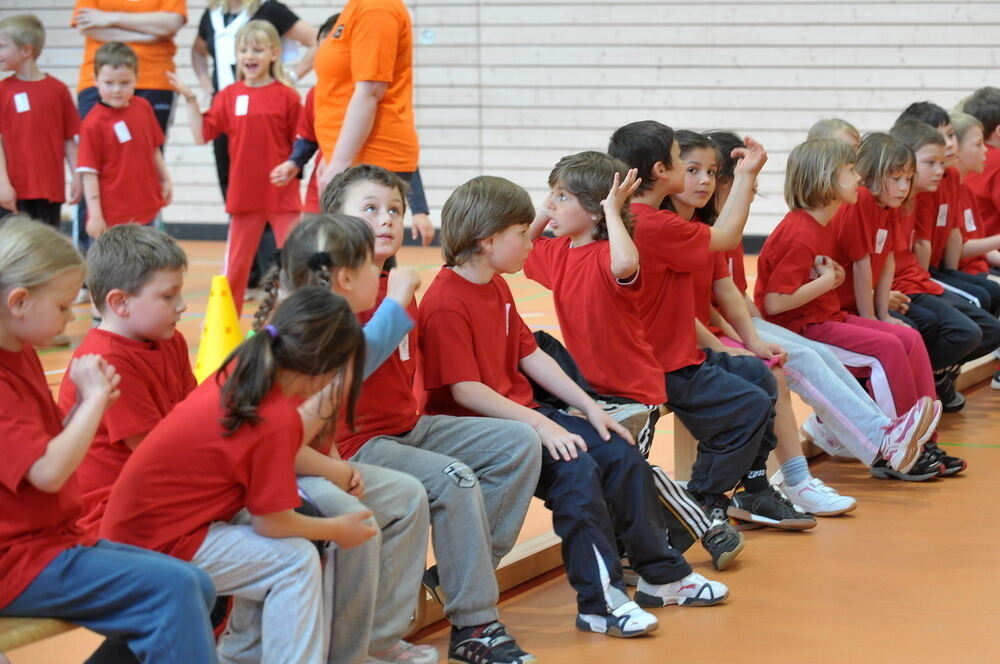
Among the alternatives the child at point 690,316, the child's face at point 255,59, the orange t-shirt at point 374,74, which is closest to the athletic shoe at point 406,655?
the child at point 690,316

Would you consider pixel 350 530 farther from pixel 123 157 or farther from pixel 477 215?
pixel 123 157

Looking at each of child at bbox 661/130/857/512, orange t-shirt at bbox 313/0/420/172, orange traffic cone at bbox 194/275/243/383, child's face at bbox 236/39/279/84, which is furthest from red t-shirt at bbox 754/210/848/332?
child's face at bbox 236/39/279/84

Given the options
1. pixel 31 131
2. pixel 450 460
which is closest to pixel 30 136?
pixel 31 131

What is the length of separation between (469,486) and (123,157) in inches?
170

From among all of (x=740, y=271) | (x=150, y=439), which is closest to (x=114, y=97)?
(x=740, y=271)

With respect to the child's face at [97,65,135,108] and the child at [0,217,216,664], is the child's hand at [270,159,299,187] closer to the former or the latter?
the child's face at [97,65,135,108]

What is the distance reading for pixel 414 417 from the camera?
2.90 m

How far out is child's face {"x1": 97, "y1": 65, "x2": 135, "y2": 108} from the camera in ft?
20.2

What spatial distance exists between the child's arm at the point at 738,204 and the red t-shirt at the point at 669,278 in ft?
0.24

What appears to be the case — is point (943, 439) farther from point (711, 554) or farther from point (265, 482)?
point (265, 482)

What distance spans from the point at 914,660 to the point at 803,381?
1473 millimetres

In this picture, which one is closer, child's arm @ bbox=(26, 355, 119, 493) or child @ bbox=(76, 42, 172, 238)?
child's arm @ bbox=(26, 355, 119, 493)

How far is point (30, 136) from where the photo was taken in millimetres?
6562

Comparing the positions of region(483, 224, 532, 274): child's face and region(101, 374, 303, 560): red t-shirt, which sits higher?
region(483, 224, 532, 274): child's face
